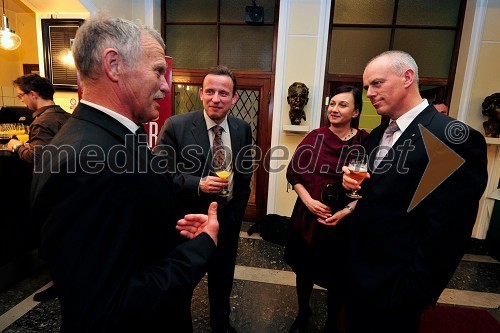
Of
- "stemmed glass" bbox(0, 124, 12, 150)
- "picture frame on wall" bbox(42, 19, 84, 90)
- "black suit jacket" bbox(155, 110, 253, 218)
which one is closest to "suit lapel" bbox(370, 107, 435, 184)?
"black suit jacket" bbox(155, 110, 253, 218)

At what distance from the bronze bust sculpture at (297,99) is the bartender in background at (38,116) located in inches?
94.0

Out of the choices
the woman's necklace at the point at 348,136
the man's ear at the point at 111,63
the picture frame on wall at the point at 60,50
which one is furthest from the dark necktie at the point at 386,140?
the picture frame on wall at the point at 60,50

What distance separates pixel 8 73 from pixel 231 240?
710 cm

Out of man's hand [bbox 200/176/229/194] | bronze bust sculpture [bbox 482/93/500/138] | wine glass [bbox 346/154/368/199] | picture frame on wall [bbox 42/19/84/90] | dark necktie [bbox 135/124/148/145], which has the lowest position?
man's hand [bbox 200/176/229/194]

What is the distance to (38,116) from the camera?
2398 millimetres

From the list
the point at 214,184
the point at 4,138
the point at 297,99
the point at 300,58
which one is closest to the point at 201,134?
the point at 214,184

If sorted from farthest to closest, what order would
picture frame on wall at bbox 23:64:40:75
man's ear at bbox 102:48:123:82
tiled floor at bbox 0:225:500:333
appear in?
1. picture frame on wall at bbox 23:64:40:75
2. tiled floor at bbox 0:225:500:333
3. man's ear at bbox 102:48:123:82

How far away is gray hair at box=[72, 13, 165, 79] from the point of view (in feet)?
2.65

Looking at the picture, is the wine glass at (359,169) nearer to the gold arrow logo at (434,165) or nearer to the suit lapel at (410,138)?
the suit lapel at (410,138)

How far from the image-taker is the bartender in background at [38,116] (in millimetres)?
2303

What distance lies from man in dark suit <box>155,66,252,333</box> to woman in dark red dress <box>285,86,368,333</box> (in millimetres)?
441

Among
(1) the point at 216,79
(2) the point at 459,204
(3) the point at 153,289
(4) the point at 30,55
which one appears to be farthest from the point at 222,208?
(4) the point at 30,55

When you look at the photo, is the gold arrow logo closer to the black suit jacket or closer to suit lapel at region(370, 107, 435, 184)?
suit lapel at region(370, 107, 435, 184)

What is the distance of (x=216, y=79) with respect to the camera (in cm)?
182
